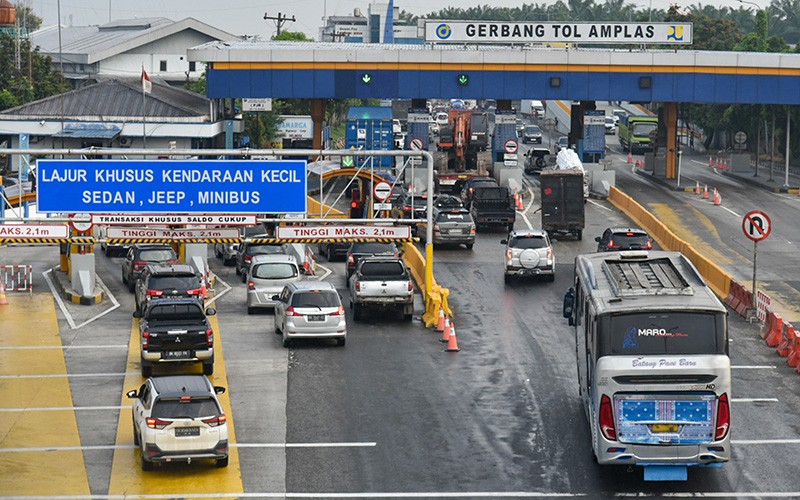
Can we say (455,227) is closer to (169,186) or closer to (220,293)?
(220,293)

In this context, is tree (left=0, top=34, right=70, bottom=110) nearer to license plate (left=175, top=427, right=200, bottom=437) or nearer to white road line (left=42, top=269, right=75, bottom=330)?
white road line (left=42, top=269, right=75, bottom=330)

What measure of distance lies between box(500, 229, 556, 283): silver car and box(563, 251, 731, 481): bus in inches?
887

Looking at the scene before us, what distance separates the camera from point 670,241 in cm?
5538

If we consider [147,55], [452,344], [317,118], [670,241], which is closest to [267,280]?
[452,344]

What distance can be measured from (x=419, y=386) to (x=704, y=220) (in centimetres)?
3398

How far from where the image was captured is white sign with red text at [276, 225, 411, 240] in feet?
135

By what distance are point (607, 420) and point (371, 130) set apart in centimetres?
5766

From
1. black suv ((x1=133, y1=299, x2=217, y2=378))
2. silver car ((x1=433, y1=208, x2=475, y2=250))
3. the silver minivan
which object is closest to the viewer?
black suv ((x1=133, y1=299, x2=217, y2=378))

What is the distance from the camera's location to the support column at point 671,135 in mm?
80812

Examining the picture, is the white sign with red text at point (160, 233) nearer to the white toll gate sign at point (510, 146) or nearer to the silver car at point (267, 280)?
the silver car at point (267, 280)

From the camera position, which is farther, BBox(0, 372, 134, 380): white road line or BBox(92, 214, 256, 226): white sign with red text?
BBox(92, 214, 256, 226): white sign with red text

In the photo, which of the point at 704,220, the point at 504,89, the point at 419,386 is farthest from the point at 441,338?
the point at 504,89

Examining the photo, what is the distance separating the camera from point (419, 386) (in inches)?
1323

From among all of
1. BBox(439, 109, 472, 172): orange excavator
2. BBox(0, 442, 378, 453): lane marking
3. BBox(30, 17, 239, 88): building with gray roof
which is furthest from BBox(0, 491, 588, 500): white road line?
BBox(30, 17, 239, 88): building with gray roof
